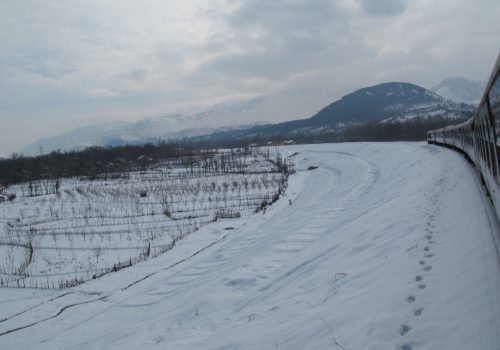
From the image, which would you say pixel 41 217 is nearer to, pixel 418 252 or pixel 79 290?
pixel 79 290

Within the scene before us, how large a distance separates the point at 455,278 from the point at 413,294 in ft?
2.01

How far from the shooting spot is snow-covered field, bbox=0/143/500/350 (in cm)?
447

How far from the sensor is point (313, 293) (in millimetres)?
6953

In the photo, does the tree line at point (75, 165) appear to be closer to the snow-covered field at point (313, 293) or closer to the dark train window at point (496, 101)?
the snow-covered field at point (313, 293)

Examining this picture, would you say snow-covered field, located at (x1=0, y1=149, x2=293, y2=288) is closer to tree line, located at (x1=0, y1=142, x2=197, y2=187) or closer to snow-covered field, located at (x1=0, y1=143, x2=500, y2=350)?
snow-covered field, located at (x1=0, y1=143, x2=500, y2=350)

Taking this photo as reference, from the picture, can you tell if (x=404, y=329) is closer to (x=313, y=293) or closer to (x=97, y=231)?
(x=313, y=293)

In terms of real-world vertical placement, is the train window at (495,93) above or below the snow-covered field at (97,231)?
above

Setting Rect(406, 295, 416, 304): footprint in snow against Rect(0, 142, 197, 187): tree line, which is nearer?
Rect(406, 295, 416, 304): footprint in snow

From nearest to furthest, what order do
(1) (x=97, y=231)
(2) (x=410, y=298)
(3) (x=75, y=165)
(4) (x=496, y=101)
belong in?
1. (2) (x=410, y=298)
2. (4) (x=496, y=101)
3. (1) (x=97, y=231)
4. (3) (x=75, y=165)

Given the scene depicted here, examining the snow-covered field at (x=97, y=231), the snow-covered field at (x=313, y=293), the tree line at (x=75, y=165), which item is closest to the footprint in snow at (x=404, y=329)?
the snow-covered field at (x=313, y=293)

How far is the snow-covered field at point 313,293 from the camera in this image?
447 cm

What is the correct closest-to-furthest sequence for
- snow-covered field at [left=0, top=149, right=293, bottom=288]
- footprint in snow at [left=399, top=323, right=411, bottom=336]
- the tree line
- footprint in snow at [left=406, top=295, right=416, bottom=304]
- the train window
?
footprint in snow at [left=399, top=323, right=411, bottom=336] < footprint in snow at [left=406, top=295, right=416, bottom=304] < the train window < snow-covered field at [left=0, top=149, right=293, bottom=288] < the tree line

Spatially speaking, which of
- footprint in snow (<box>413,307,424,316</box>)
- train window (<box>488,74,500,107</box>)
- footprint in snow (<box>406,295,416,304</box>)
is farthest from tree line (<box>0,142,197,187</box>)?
footprint in snow (<box>413,307,424,316</box>)

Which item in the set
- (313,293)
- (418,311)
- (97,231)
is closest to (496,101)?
(418,311)
